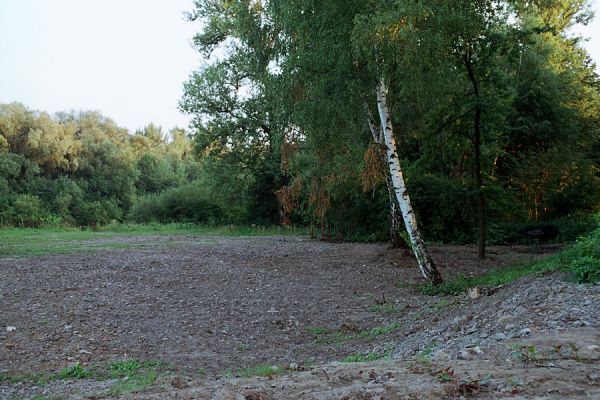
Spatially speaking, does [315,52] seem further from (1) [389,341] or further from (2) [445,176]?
(2) [445,176]

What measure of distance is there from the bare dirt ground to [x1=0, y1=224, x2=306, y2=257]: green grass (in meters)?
4.84

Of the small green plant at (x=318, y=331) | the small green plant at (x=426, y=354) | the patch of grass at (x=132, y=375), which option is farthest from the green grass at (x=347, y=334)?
the patch of grass at (x=132, y=375)

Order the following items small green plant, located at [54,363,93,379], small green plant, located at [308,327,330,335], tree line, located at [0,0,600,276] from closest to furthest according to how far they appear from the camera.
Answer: small green plant, located at [54,363,93,379] < small green plant, located at [308,327,330,335] < tree line, located at [0,0,600,276]

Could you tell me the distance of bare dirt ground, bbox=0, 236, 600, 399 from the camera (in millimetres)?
4254

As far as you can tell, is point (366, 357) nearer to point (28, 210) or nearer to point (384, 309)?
point (384, 309)

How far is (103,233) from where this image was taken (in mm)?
28281

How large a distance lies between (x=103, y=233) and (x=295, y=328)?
875 inches

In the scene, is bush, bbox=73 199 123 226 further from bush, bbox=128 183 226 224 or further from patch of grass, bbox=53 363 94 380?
patch of grass, bbox=53 363 94 380

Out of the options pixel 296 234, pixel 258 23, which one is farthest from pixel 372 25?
pixel 296 234

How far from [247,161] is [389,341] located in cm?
2467

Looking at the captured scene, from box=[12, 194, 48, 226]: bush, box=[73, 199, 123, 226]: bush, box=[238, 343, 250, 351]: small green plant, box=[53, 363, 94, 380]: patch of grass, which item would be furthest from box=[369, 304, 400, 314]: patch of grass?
box=[73, 199, 123, 226]: bush

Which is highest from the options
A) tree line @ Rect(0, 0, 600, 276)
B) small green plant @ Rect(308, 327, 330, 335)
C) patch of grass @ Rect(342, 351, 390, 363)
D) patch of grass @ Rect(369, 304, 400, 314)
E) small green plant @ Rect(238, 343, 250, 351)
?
tree line @ Rect(0, 0, 600, 276)

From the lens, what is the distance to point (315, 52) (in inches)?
420

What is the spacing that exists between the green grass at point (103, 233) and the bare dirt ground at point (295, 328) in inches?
191
